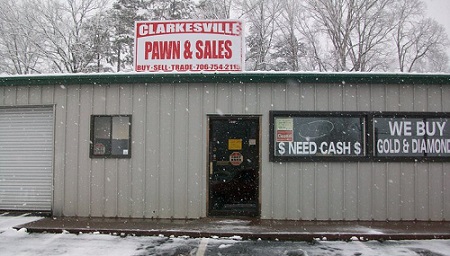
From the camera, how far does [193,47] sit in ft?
34.0

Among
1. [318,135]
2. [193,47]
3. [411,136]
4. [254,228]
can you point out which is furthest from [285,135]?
[193,47]

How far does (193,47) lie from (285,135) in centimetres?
356

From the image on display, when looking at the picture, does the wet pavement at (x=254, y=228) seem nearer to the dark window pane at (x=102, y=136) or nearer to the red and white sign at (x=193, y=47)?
the dark window pane at (x=102, y=136)

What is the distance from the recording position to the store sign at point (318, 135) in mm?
9000

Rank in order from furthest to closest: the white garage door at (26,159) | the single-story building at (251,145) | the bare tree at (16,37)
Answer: the bare tree at (16,37) → the white garage door at (26,159) → the single-story building at (251,145)

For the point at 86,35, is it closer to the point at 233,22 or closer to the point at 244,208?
the point at 233,22

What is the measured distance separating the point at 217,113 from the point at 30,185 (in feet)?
16.8

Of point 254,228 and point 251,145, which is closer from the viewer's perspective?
point 254,228

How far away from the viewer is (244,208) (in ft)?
30.6

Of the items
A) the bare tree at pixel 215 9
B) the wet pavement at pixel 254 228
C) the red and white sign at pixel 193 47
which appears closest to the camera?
the wet pavement at pixel 254 228

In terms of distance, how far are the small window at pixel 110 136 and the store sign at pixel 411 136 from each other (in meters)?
5.97

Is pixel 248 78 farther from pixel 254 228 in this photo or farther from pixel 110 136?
pixel 110 136

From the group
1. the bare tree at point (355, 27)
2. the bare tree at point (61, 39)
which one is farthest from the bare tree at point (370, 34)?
the bare tree at point (61, 39)

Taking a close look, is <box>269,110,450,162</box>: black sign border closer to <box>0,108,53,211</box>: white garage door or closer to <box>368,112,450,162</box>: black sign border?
<box>368,112,450,162</box>: black sign border
